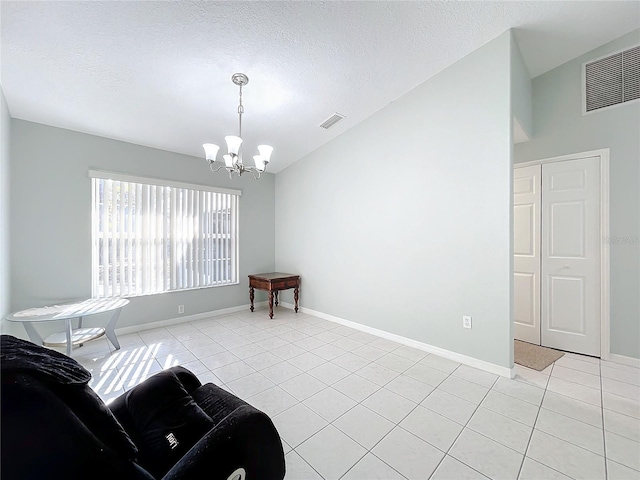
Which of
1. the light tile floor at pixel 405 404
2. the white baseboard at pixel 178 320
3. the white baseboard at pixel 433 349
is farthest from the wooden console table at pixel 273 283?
the light tile floor at pixel 405 404

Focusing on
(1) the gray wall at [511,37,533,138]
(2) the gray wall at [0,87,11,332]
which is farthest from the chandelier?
(1) the gray wall at [511,37,533,138]

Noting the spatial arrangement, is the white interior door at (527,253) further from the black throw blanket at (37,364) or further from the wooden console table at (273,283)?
the black throw blanket at (37,364)

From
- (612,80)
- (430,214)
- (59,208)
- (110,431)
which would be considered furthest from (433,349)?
(59,208)

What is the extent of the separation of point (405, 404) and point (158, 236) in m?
3.80

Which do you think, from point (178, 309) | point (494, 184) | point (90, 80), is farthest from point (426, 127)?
point (178, 309)

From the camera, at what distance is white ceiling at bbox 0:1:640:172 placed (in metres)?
1.98

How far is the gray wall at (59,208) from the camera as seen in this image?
2896 millimetres

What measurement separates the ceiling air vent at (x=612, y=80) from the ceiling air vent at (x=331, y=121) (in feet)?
9.08

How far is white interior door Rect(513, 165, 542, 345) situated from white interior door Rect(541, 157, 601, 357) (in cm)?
7

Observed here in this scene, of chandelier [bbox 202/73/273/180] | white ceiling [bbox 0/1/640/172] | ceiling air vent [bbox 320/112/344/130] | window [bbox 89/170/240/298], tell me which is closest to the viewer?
white ceiling [bbox 0/1/640/172]

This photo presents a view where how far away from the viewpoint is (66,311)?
107 inches

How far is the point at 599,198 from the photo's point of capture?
282cm

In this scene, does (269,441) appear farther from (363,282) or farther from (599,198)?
(599,198)

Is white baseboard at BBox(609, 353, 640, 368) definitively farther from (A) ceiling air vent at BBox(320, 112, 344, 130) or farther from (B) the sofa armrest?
(A) ceiling air vent at BBox(320, 112, 344, 130)
